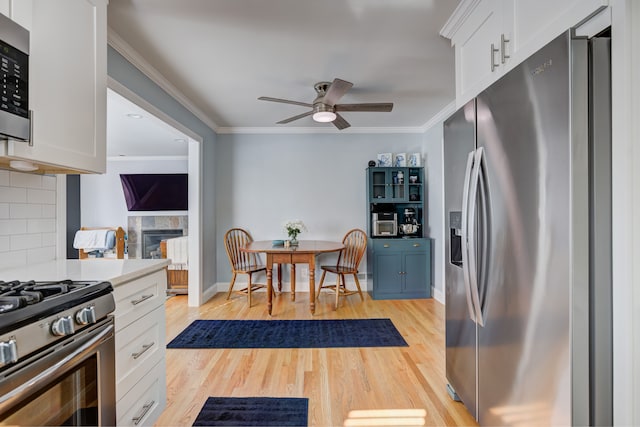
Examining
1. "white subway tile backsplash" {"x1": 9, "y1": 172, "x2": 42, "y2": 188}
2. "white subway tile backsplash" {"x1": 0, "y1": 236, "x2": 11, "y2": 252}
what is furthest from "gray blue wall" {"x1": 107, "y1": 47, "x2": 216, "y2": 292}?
"white subway tile backsplash" {"x1": 0, "y1": 236, "x2": 11, "y2": 252}

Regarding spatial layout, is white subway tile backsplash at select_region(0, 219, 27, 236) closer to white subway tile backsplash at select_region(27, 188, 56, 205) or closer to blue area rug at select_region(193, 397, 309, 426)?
white subway tile backsplash at select_region(27, 188, 56, 205)

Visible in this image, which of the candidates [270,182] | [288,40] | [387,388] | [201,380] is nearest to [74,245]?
[270,182]

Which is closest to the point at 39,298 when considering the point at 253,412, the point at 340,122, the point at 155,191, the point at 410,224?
the point at 253,412

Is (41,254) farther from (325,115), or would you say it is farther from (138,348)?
(325,115)

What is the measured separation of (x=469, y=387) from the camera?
177cm

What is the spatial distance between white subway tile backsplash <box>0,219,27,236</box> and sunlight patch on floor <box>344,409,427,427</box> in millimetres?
1996

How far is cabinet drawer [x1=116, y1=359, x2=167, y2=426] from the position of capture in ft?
4.82

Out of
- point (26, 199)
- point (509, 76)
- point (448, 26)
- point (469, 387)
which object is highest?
point (448, 26)

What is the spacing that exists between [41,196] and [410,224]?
403 cm

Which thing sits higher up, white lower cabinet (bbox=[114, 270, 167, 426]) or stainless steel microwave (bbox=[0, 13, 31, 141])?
stainless steel microwave (bbox=[0, 13, 31, 141])

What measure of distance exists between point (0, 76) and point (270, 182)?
378 centimetres

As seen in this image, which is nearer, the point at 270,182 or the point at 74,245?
the point at 270,182

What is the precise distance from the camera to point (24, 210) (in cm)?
168

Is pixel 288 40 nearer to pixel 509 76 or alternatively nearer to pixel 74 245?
pixel 509 76
